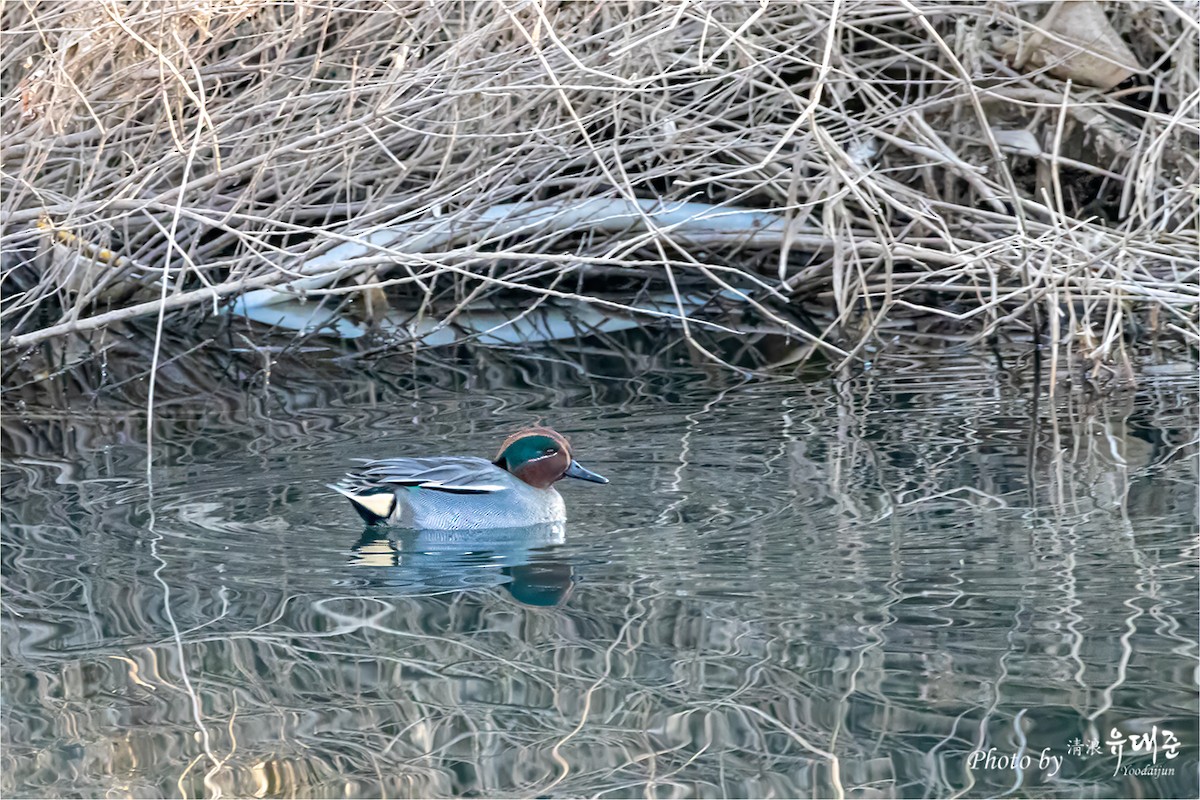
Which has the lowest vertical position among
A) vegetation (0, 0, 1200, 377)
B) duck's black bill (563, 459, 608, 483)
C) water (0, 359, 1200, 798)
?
water (0, 359, 1200, 798)

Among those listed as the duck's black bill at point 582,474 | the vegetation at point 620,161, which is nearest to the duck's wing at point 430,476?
the duck's black bill at point 582,474

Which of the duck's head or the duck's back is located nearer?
the duck's back

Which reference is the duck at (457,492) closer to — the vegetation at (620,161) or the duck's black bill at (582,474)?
the duck's black bill at (582,474)

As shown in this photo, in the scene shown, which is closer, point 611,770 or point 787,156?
point 611,770

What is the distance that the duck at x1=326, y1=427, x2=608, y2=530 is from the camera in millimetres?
5875

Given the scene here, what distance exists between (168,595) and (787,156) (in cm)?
431

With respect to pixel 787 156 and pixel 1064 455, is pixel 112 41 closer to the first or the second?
pixel 787 156

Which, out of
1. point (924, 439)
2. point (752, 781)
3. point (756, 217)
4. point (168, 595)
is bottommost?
point (752, 781)

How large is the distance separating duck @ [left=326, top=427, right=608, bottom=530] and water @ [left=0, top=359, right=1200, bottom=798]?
104 mm

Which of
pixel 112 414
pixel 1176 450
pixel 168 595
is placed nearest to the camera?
pixel 168 595

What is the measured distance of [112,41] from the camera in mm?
6988

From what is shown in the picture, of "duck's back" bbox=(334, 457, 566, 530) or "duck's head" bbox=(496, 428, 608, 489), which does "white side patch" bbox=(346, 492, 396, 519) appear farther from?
"duck's head" bbox=(496, 428, 608, 489)

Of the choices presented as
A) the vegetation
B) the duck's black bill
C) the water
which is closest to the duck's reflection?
the water

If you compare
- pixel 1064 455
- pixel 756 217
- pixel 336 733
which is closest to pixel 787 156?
pixel 756 217
